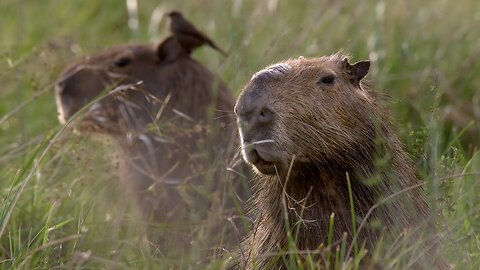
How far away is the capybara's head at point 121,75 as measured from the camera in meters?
5.54

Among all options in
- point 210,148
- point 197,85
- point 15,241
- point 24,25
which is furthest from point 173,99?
point 24,25

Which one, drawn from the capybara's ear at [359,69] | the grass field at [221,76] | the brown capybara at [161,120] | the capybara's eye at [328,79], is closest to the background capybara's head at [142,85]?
the brown capybara at [161,120]

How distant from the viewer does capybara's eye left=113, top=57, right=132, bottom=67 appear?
569cm

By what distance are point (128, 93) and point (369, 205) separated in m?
2.01

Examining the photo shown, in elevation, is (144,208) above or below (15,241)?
below

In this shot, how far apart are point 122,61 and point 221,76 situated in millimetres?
540

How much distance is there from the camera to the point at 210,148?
5.19 m

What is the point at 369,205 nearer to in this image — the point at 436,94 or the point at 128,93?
the point at 436,94

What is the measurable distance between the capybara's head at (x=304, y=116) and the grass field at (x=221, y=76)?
0.29 metres

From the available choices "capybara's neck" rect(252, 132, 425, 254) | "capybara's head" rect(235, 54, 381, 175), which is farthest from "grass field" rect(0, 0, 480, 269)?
"capybara's head" rect(235, 54, 381, 175)

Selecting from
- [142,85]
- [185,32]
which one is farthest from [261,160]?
[185,32]

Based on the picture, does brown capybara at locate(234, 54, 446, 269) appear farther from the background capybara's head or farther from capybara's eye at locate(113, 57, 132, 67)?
capybara's eye at locate(113, 57, 132, 67)

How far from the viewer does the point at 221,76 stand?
5.92 m

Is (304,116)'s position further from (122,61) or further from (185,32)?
(122,61)
